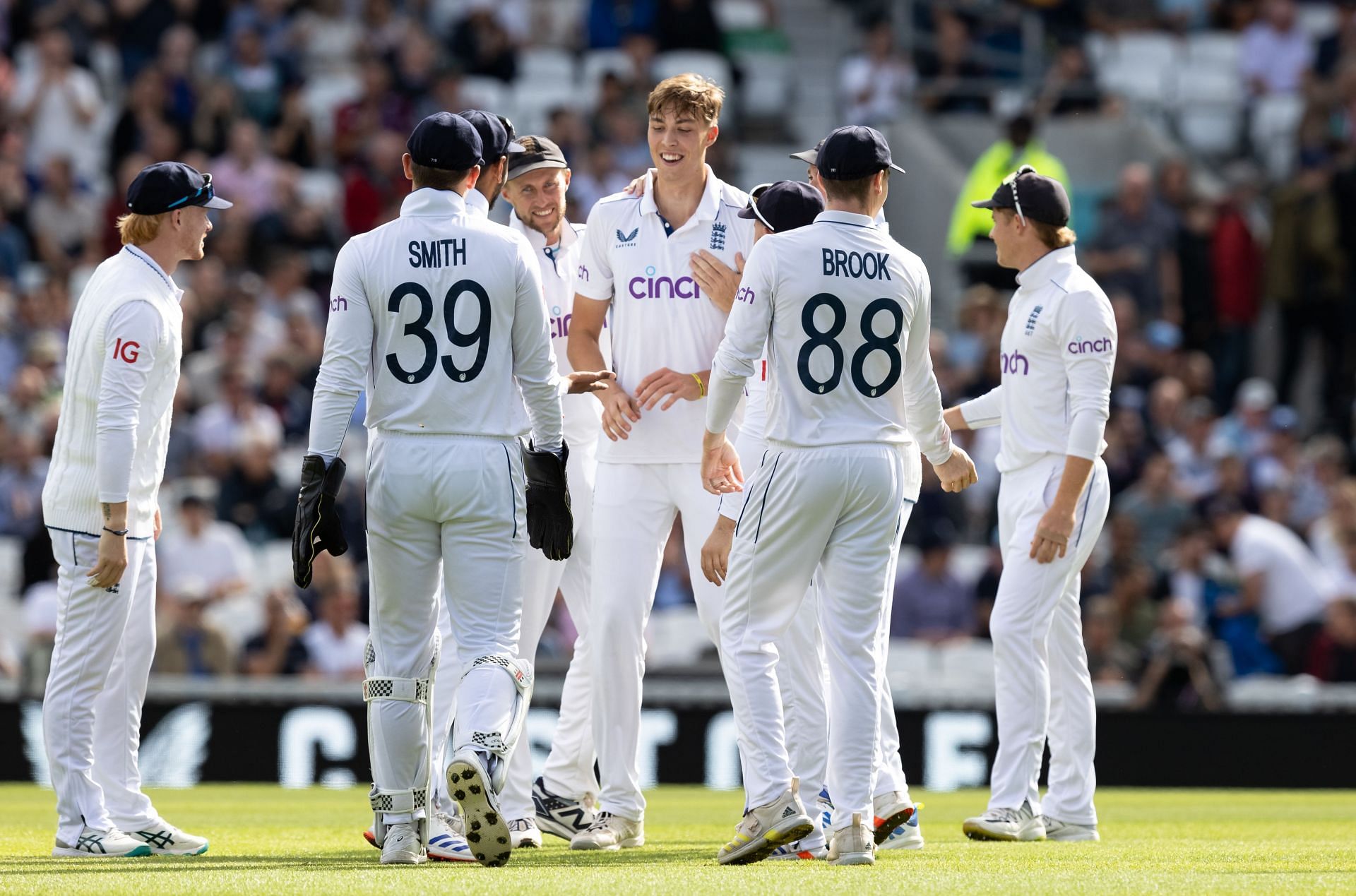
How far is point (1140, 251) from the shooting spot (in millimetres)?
18812

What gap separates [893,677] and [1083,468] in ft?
18.8

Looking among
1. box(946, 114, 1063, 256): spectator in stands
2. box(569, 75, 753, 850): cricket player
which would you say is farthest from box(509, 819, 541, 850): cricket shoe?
box(946, 114, 1063, 256): spectator in stands

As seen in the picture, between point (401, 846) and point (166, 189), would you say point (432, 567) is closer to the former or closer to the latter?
point (401, 846)

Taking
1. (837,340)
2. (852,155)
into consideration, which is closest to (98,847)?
(837,340)

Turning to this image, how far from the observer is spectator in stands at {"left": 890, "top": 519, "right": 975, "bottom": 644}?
14.9m

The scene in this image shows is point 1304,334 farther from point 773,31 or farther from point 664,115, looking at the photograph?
point 664,115

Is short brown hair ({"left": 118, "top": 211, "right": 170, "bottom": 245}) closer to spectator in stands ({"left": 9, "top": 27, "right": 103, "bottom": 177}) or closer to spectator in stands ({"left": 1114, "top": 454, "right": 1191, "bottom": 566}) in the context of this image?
spectator in stands ({"left": 1114, "top": 454, "right": 1191, "bottom": 566})

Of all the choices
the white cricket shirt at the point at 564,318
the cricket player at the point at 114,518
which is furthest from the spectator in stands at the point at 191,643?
the cricket player at the point at 114,518

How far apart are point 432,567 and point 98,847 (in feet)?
5.70

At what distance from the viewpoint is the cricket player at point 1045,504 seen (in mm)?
8594

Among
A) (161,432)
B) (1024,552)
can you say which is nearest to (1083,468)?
(1024,552)

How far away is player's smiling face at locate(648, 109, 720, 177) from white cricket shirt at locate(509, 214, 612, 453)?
689mm

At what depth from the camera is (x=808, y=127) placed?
828 inches

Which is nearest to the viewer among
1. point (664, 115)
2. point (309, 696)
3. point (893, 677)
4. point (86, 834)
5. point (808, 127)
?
point (86, 834)
